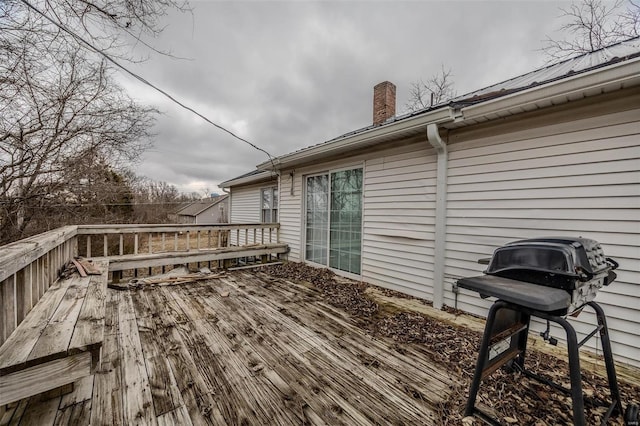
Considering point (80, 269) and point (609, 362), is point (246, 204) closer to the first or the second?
point (80, 269)

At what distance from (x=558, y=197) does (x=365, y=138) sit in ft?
8.22

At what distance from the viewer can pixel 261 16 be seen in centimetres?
451

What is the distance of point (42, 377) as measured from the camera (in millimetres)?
1281

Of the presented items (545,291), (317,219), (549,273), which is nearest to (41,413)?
(545,291)

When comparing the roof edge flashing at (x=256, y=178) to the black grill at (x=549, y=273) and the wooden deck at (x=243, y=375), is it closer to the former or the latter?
the wooden deck at (x=243, y=375)

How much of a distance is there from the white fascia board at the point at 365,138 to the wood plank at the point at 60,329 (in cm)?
387

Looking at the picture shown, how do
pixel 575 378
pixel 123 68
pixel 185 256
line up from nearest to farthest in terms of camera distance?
pixel 575 378
pixel 123 68
pixel 185 256

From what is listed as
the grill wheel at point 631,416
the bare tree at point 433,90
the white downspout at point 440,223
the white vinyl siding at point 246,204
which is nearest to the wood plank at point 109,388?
the grill wheel at point 631,416

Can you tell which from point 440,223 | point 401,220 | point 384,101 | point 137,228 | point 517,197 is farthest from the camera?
point 384,101

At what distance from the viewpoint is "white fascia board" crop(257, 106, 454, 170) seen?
10.1ft

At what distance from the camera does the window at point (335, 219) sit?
474 cm

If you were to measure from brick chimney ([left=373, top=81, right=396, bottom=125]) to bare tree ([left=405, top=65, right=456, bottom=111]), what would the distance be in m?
3.20

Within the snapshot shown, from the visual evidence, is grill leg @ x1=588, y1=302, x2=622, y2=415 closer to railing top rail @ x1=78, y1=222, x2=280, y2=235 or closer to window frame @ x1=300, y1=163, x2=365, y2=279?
window frame @ x1=300, y1=163, x2=365, y2=279

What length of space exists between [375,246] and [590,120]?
3.00 meters
